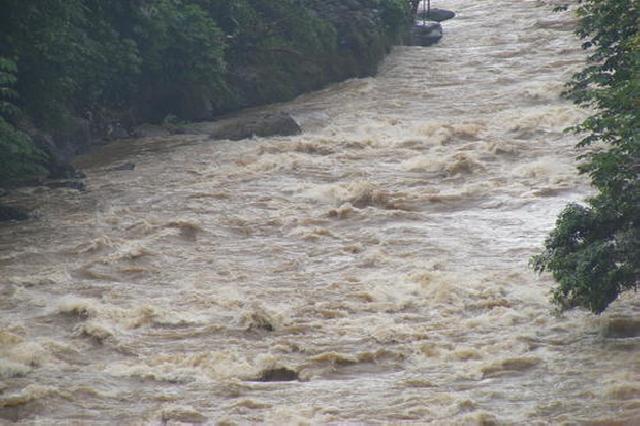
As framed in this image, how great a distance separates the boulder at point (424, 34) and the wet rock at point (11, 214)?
1824 centimetres

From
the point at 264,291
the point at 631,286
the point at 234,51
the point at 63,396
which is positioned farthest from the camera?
the point at 234,51

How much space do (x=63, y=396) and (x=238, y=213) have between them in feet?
25.7

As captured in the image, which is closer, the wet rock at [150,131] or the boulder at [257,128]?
the boulder at [257,128]

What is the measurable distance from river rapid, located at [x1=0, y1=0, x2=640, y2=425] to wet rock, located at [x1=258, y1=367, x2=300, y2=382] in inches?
1.0

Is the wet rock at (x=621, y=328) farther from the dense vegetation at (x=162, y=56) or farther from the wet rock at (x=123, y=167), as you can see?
the wet rock at (x=123, y=167)

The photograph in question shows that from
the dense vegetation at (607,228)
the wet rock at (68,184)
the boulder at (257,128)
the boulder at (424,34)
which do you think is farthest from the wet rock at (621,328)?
the boulder at (424,34)

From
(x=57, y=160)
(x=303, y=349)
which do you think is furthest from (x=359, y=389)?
(x=57, y=160)

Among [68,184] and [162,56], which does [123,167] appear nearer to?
[68,184]

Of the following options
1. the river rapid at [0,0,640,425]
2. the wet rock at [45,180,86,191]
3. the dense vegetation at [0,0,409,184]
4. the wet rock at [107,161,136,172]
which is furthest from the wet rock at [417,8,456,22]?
the wet rock at [45,180,86,191]

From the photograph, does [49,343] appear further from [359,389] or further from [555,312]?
[555,312]

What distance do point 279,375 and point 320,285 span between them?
3.08 m

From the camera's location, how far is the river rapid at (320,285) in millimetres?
11742

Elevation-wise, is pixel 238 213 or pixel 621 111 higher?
pixel 621 111

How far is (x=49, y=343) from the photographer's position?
13.3 metres
